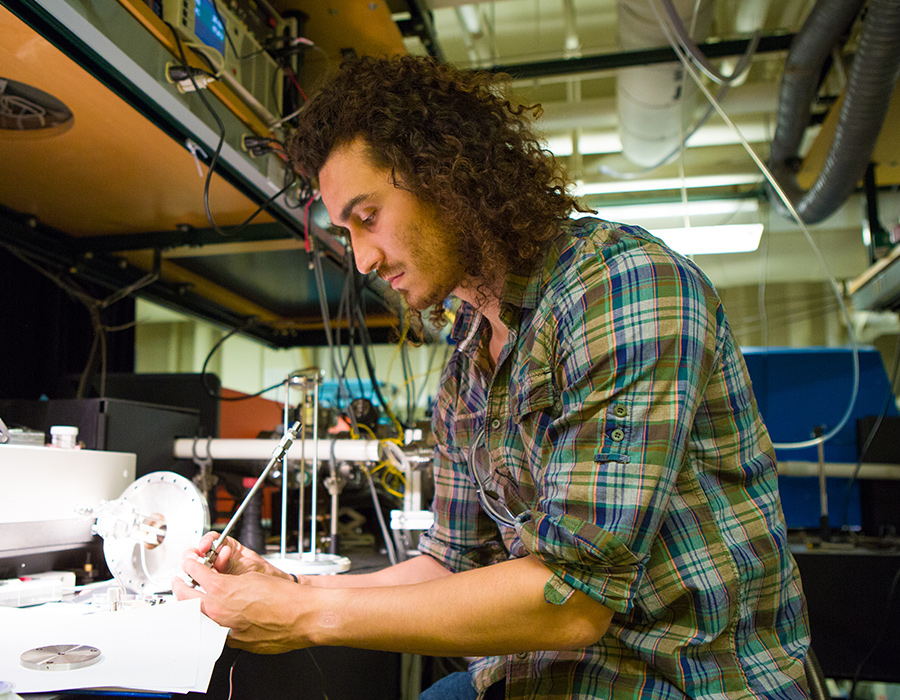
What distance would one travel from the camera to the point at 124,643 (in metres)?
0.75

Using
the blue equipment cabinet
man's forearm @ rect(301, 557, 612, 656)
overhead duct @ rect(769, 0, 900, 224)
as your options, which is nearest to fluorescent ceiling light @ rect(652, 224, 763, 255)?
overhead duct @ rect(769, 0, 900, 224)

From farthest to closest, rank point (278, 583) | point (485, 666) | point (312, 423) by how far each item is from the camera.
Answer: point (312, 423), point (485, 666), point (278, 583)

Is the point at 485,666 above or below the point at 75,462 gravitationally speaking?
below

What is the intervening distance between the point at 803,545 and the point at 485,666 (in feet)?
5.56

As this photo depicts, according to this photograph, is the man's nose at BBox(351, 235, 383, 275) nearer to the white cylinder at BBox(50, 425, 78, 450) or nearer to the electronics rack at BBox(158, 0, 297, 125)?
the electronics rack at BBox(158, 0, 297, 125)

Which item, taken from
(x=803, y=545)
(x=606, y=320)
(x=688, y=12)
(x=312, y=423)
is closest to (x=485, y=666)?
(x=606, y=320)

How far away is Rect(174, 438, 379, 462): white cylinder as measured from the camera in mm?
1541

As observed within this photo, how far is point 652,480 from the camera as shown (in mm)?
716

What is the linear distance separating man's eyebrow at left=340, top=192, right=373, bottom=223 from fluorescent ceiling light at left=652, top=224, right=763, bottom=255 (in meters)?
2.47

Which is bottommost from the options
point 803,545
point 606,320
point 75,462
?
point 803,545

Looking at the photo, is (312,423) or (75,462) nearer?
(75,462)

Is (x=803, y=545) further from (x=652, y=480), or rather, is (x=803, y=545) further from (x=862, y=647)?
(x=652, y=480)

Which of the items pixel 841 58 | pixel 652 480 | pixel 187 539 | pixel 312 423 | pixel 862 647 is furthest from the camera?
pixel 841 58

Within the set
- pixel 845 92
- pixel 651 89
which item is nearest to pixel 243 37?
pixel 651 89
